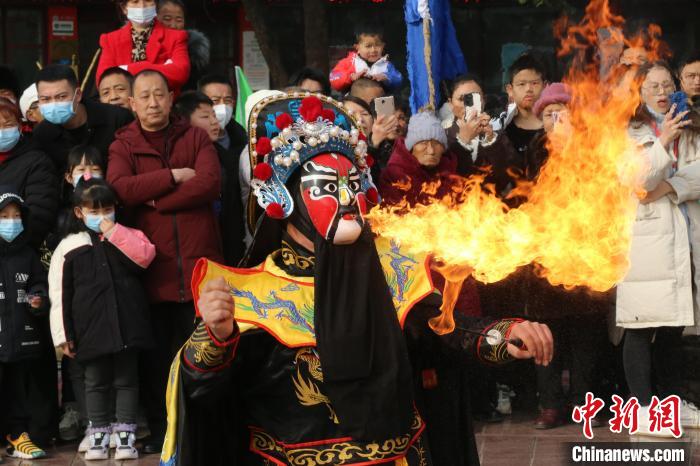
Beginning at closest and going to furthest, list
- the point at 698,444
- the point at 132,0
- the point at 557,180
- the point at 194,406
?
1. the point at 194,406
2. the point at 557,180
3. the point at 698,444
4. the point at 132,0

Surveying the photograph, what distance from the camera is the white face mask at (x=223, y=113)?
8758 millimetres

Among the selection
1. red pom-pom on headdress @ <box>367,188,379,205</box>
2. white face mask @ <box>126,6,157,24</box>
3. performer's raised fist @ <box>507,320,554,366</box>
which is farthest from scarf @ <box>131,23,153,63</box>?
performer's raised fist @ <box>507,320,554,366</box>

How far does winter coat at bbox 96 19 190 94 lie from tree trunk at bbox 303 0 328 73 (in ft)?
10.4

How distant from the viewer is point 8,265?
782 cm

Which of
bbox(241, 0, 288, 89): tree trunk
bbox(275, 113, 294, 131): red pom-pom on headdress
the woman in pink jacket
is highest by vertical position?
bbox(241, 0, 288, 89): tree trunk

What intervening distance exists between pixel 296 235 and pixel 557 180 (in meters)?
1.68

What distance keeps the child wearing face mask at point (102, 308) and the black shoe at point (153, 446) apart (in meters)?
0.10

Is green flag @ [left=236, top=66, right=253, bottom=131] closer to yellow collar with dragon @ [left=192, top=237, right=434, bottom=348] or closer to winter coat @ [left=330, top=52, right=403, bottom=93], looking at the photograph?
winter coat @ [left=330, top=52, right=403, bottom=93]

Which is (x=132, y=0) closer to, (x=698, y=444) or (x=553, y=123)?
(x=553, y=123)

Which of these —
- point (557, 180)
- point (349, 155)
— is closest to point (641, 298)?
point (557, 180)

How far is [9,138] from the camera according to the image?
26.5 feet

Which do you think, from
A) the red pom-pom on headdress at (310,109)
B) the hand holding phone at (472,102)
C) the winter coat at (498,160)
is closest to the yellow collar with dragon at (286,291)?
the red pom-pom on headdress at (310,109)

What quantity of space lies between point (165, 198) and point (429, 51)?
256 centimetres

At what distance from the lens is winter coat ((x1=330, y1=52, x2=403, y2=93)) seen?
31.0 feet
